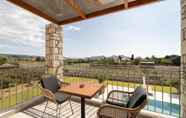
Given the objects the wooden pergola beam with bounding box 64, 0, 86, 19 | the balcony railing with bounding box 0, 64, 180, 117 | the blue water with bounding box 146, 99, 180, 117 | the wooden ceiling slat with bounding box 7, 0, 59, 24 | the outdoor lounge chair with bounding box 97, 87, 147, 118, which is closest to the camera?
the outdoor lounge chair with bounding box 97, 87, 147, 118

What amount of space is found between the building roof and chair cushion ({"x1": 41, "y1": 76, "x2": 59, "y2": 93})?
1.83 meters

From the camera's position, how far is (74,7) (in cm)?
295

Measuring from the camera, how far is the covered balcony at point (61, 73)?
2.83m

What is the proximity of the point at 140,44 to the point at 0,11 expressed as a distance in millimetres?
7202

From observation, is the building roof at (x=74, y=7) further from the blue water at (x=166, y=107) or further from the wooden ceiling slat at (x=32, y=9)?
the blue water at (x=166, y=107)

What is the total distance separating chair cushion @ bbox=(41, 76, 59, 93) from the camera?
9.51ft

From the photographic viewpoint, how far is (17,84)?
3447 millimetres

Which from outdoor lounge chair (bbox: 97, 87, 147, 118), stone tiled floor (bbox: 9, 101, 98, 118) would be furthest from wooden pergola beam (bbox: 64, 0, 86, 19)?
stone tiled floor (bbox: 9, 101, 98, 118)

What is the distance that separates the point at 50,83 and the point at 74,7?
6.56 feet

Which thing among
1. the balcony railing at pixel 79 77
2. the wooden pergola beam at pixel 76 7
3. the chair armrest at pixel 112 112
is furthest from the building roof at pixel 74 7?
the chair armrest at pixel 112 112

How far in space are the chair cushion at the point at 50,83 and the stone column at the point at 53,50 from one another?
0.79 metres

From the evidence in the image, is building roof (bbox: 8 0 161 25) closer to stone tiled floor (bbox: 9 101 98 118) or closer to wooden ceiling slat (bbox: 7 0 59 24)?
wooden ceiling slat (bbox: 7 0 59 24)

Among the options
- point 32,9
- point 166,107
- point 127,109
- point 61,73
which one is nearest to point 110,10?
point 32,9

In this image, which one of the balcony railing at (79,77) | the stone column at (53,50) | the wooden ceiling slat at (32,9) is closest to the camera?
the wooden ceiling slat at (32,9)
